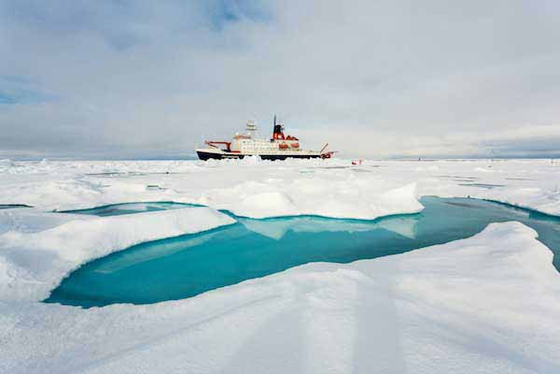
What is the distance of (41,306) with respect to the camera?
244cm

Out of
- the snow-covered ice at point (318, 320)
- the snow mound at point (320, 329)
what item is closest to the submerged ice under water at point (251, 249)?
the snow-covered ice at point (318, 320)

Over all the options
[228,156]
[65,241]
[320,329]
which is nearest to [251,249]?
[65,241]

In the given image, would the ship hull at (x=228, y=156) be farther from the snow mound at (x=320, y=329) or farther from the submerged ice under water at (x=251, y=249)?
the snow mound at (x=320, y=329)

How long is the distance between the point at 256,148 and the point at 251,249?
139ft

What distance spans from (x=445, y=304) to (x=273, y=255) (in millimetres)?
2925

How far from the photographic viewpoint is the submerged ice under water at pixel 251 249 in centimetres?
340

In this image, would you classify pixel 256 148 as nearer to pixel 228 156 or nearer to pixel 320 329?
pixel 228 156

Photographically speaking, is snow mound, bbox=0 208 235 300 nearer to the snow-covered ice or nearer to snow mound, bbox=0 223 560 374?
the snow-covered ice

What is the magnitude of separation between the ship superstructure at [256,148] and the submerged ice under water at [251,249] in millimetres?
38286

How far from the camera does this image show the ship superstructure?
45.4 m

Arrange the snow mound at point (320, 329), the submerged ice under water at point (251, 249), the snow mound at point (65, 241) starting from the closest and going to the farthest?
the snow mound at point (320, 329) < the snow mound at point (65, 241) < the submerged ice under water at point (251, 249)

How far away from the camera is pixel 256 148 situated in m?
46.4

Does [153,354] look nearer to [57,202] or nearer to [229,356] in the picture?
[229,356]

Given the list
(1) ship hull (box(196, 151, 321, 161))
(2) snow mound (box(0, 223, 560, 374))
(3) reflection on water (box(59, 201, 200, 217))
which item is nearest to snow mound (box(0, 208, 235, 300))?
(2) snow mound (box(0, 223, 560, 374))
